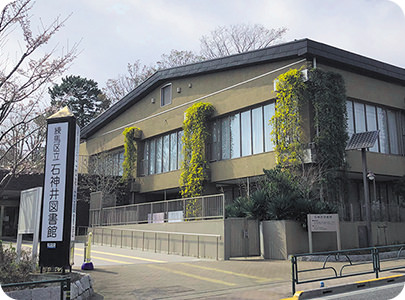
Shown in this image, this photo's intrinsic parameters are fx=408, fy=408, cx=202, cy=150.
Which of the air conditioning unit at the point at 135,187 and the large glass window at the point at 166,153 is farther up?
the large glass window at the point at 166,153

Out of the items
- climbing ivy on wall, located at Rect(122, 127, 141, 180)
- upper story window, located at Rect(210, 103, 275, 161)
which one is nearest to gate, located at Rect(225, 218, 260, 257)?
upper story window, located at Rect(210, 103, 275, 161)

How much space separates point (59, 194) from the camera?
1020 centimetres

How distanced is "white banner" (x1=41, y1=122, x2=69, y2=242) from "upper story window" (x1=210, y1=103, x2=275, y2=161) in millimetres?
13009

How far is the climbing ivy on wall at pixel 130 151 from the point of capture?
3111 cm

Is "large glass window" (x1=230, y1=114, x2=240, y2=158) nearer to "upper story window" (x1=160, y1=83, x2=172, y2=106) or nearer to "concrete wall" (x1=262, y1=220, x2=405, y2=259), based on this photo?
"upper story window" (x1=160, y1=83, x2=172, y2=106)

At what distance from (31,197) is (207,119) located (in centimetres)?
1564

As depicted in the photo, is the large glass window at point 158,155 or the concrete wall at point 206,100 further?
the large glass window at point 158,155

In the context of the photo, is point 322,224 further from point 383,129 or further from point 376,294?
point 383,129

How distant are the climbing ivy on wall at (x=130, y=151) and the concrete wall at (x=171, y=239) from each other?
624 centimetres

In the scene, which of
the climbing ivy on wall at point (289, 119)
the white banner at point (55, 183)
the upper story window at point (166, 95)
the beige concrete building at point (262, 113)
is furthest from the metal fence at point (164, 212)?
the upper story window at point (166, 95)

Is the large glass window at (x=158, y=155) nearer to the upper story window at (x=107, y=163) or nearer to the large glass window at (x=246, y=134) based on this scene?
the upper story window at (x=107, y=163)

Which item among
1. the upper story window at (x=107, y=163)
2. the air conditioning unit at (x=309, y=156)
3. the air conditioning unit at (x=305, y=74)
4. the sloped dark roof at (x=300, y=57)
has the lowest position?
the air conditioning unit at (x=309, y=156)

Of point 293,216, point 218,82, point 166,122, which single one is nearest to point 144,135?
point 166,122

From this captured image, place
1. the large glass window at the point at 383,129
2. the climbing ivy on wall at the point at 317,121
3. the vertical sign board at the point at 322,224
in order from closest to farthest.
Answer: the vertical sign board at the point at 322,224
the climbing ivy on wall at the point at 317,121
the large glass window at the point at 383,129
